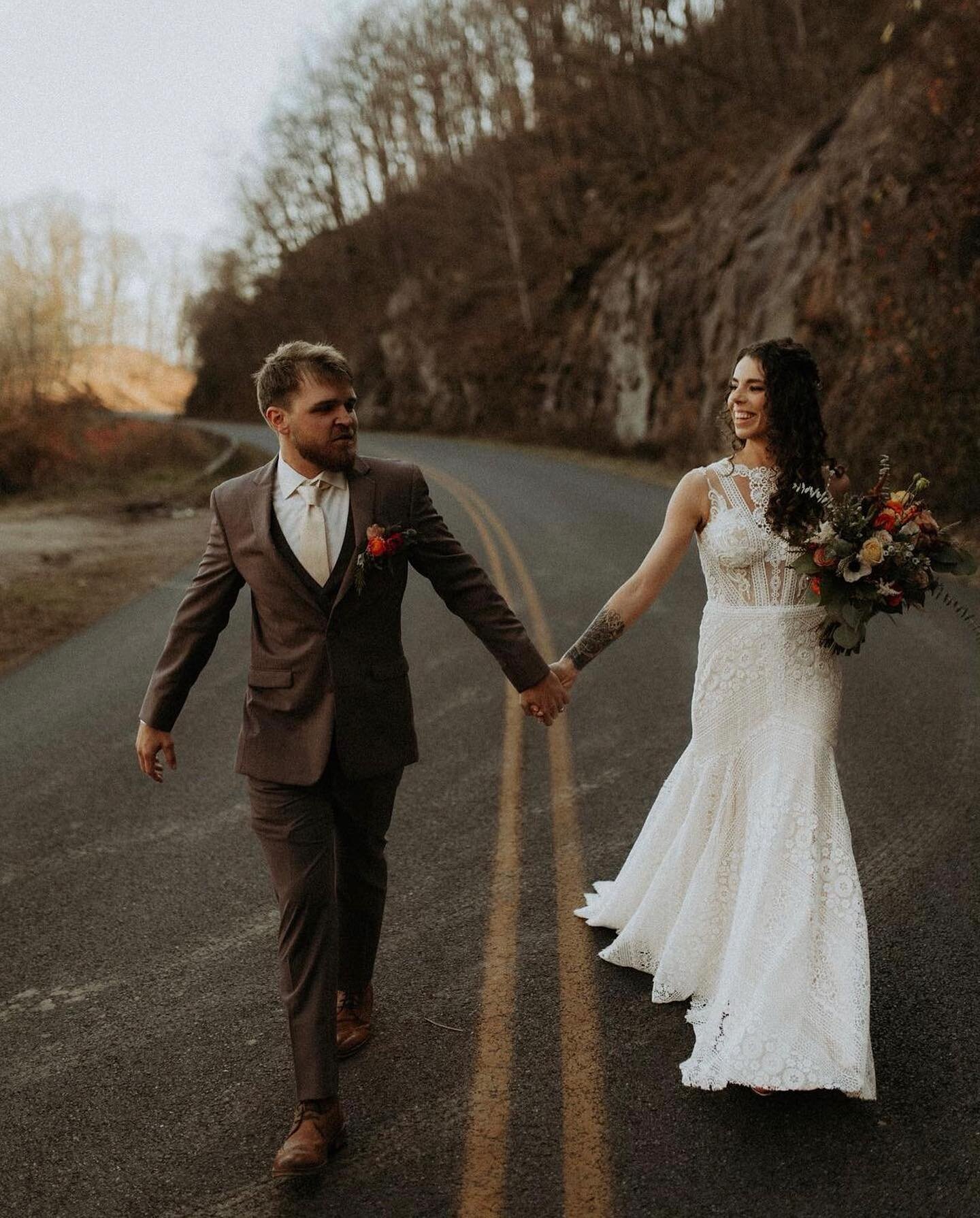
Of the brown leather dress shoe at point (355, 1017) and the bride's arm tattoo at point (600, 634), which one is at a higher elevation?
the bride's arm tattoo at point (600, 634)

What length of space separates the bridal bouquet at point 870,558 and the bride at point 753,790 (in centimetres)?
16

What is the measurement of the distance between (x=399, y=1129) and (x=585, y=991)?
0.97m

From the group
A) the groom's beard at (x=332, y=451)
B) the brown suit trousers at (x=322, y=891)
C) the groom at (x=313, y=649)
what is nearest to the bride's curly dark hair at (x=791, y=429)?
the groom at (x=313, y=649)

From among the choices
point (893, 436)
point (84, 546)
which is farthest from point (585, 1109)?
point (84, 546)

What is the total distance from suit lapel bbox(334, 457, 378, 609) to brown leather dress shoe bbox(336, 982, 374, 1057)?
143 centimetres

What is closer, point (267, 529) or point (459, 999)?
point (267, 529)

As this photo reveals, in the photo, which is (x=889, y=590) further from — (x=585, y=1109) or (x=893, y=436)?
(x=893, y=436)

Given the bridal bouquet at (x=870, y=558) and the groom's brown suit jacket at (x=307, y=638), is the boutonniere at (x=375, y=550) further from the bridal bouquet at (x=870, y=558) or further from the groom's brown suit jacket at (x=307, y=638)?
the bridal bouquet at (x=870, y=558)

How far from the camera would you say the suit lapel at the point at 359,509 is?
3.56 m

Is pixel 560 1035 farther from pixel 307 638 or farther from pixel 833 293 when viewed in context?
pixel 833 293

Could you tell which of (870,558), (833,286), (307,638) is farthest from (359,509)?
(833,286)

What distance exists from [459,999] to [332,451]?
2.02 meters

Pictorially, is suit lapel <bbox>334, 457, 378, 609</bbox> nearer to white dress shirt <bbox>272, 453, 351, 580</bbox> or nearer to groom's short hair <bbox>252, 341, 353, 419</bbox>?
white dress shirt <bbox>272, 453, 351, 580</bbox>

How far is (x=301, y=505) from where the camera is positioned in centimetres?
365
